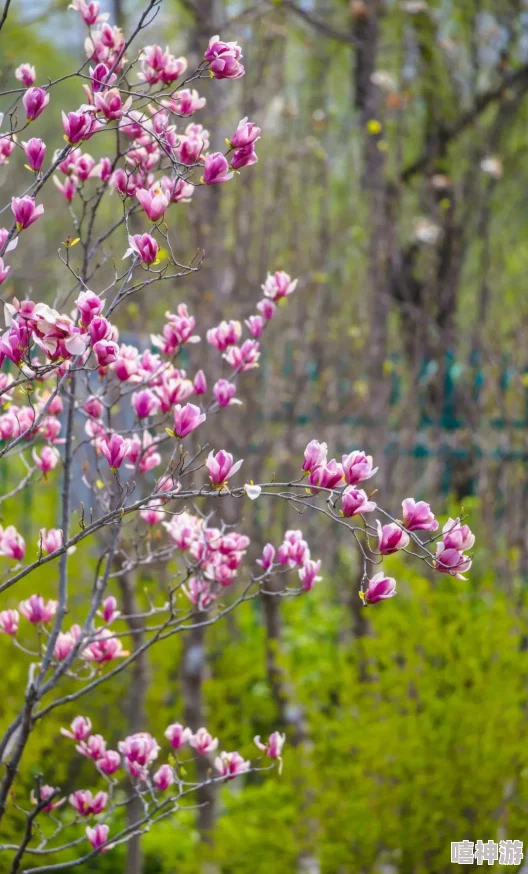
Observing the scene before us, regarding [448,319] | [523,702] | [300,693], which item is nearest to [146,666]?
[300,693]

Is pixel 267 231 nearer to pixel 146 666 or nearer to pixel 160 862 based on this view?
pixel 146 666

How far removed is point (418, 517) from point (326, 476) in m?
0.18

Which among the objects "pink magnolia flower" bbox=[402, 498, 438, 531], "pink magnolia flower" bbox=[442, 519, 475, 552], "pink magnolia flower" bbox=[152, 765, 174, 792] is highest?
"pink magnolia flower" bbox=[402, 498, 438, 531]

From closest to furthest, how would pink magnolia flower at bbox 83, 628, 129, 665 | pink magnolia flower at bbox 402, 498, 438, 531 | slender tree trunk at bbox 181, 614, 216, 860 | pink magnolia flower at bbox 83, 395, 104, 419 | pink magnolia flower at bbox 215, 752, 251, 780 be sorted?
pink magnolia flower at bbox 402, 498, 438, 531
pink magnolia flower at bbox 215, 752, 251, 780
pink magnolia flower at bbox 83, 628, 129, 665
pink magnolia flower at bbox 83, 395, 104, 419
slender tree trunk at bbox 181, 614, 216, 860

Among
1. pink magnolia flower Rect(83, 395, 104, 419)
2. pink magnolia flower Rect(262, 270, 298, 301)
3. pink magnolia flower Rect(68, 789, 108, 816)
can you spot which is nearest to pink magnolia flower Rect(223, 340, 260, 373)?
pink magnolia flower Rect(262, 270, 298, 301)

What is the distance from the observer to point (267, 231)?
5.27 metres

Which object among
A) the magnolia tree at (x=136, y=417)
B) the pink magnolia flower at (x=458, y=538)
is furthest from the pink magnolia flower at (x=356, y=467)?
the pink magnolia flower at (x=458, y=538)

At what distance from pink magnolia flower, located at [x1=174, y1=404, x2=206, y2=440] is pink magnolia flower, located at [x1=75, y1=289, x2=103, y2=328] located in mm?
232

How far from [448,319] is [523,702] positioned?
267 cm

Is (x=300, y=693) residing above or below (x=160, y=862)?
above

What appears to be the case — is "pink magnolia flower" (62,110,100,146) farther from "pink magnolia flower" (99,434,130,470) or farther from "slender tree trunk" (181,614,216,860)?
"slender tree trunk" (181,614,216,860)

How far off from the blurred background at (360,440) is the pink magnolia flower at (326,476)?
1.32 feet

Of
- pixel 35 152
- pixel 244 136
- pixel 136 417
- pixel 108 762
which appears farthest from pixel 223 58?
pixel 108 762

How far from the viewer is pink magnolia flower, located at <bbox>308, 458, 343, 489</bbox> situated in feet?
5.86
